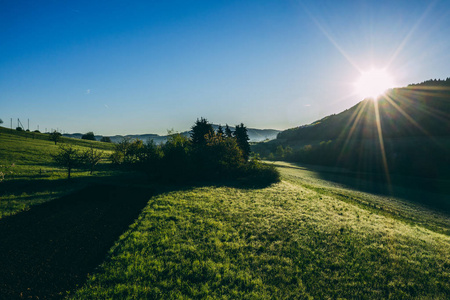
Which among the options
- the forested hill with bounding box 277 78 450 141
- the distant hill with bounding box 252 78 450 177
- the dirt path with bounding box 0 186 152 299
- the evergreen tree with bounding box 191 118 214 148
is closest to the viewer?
the dirt path with bounding box 0 186 152 299

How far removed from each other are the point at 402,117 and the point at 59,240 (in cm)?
16079

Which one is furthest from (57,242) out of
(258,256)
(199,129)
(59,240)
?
(199,129)

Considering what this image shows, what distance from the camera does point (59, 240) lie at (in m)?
11.1

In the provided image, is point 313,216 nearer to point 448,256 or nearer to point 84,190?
point 448,256

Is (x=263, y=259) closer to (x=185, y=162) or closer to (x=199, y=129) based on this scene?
(x=185, y=162)

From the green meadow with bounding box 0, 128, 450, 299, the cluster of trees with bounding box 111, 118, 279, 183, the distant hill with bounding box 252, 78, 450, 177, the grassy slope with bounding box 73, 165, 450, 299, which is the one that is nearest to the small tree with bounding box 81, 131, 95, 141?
the cluster of trees with bounding box 111, 118, 279, 183

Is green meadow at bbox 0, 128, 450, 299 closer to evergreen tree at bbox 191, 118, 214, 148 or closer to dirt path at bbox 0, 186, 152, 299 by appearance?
dirt path at bbox 0, 186, 152, 299

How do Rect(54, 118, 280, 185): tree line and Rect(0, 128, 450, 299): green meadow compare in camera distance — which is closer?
Result: Rect(0, 128, 450, 299): green meadow

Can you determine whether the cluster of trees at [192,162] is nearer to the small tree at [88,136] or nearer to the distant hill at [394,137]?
the distant hill at [394,137]

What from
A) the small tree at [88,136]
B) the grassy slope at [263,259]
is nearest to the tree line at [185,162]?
the grassy slope at [263,259]

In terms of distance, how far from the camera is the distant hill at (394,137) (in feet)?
241

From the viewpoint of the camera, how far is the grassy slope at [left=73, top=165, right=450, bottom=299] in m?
7.48

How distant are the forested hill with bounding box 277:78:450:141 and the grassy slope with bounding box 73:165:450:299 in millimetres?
124781

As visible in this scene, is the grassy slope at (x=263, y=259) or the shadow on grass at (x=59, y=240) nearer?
the grassy slope at (x=263, y=259)
